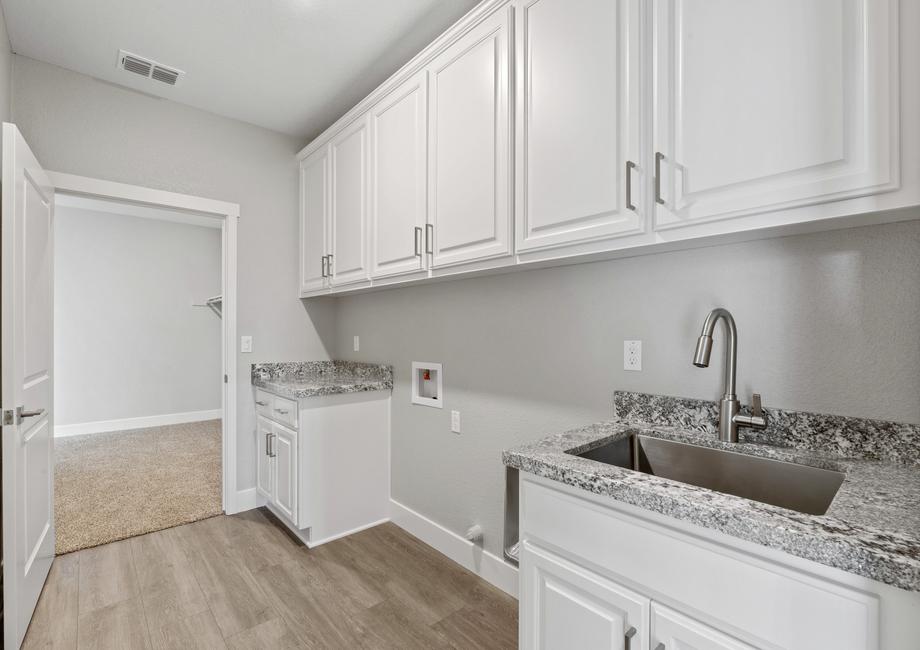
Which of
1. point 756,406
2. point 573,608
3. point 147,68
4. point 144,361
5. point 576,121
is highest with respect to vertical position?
point 147,68

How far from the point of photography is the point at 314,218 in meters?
3.05

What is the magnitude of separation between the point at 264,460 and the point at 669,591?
2.58 meters

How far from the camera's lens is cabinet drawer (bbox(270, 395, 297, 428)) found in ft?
8.23

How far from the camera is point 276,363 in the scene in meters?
3.18

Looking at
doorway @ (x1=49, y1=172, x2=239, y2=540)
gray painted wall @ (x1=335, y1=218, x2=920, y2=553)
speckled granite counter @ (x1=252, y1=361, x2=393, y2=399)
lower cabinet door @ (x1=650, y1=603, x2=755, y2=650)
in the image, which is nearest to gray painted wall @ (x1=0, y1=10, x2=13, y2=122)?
doorway @ (x1=49, y1=172, x2=239, y2=540)

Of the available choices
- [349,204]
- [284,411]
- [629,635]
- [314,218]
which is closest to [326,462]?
[284,411]

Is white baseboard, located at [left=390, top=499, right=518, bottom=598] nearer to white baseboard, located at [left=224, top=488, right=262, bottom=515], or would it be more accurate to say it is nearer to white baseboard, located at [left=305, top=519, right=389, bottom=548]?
white baseboard, located at [left=305, top=519, right=389, bottom=548]

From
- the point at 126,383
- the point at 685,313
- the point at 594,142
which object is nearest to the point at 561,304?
the point at 685,313

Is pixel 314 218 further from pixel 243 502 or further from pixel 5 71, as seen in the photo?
pixel 243 502

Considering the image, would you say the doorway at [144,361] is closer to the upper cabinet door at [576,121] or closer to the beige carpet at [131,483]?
the beige carpet at [131,483]

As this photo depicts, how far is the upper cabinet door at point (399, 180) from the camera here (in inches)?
82.1

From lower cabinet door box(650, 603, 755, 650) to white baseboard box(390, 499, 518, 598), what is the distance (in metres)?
1.15

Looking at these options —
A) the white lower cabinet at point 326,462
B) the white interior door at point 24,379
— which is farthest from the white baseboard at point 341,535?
the white interior door at point 24,379

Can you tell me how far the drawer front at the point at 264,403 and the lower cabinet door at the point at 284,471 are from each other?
0.15 m
